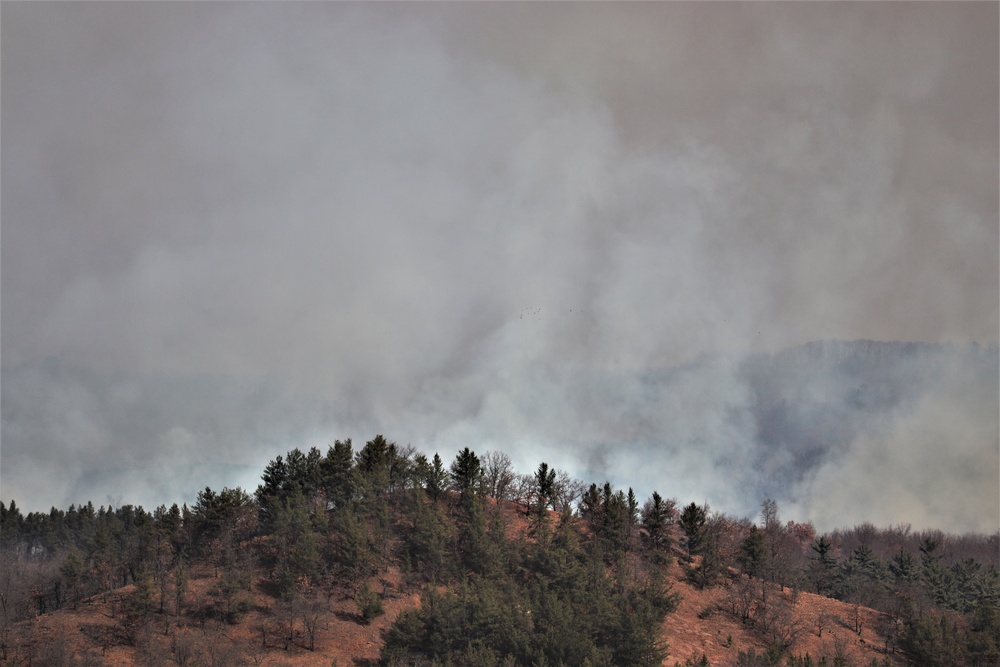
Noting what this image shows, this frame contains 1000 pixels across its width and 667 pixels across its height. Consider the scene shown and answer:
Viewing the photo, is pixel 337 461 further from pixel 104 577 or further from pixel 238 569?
pixel 104 577

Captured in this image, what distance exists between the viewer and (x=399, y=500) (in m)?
127

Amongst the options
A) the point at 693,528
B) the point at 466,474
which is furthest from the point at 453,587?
the point at 693,528

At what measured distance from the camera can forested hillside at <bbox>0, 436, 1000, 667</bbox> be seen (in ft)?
304

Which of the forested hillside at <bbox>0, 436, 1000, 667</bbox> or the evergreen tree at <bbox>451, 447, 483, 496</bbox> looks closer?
the forested hillside at <bbox>0, 436, 1000, 667</bbox>

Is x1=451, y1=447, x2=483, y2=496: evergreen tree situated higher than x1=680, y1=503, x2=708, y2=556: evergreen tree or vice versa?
x1=451, y1=447, x2=483, y2=496: evergreen tree

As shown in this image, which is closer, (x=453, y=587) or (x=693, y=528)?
(x=453, y=587)

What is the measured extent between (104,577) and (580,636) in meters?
86.0

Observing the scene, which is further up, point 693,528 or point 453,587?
point 693,528

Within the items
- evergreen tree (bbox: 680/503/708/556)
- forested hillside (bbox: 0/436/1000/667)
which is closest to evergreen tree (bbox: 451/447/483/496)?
forested hillside (bbox: 0/436/1000/667)

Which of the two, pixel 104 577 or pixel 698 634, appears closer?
pixel 698 634

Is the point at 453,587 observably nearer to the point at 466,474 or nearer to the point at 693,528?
the point at 466,474

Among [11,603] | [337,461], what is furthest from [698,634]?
[11,603]

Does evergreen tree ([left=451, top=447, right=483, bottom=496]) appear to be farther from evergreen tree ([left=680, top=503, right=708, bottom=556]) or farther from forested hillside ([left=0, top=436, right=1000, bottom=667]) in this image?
evergreen tree ([left=680, top=503, right=708, bottom=556])

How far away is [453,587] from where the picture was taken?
108m
